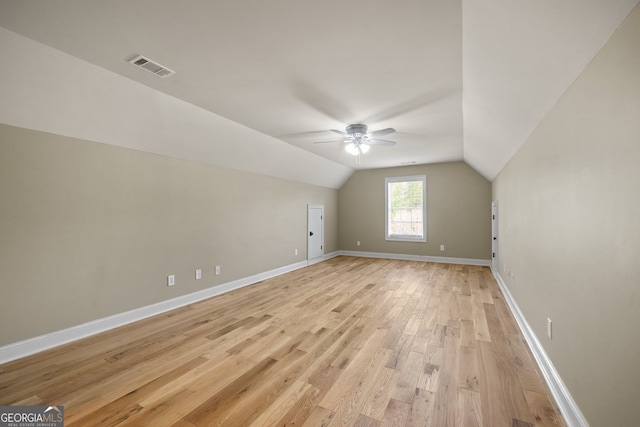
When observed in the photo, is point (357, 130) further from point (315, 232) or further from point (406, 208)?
point (406, 208)

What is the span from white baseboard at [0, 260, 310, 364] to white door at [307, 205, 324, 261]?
2.64 meters

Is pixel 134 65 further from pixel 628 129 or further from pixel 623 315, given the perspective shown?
pixel 623 315

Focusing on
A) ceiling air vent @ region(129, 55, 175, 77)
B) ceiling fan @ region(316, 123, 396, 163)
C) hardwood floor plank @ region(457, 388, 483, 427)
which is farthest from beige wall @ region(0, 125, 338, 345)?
hardwood floor plank @ region(457, 388, 483, 427)

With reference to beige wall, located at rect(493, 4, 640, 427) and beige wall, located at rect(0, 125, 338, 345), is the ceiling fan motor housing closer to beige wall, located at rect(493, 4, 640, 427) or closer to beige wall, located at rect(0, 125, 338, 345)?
beige wall, located at rect(493, 4, 640, 427)

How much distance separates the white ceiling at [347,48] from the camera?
1617 mm

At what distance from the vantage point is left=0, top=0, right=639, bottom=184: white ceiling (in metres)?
1.62

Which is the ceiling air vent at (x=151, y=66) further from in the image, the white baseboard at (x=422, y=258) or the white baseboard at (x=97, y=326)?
the white baseboard at (x=422, y=258)

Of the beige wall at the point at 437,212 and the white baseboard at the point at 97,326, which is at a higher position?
the beige wall at the point at 437,212

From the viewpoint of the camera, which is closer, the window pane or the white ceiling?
the white ceiling

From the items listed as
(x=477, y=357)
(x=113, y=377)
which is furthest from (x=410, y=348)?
(x=113, y=377)
